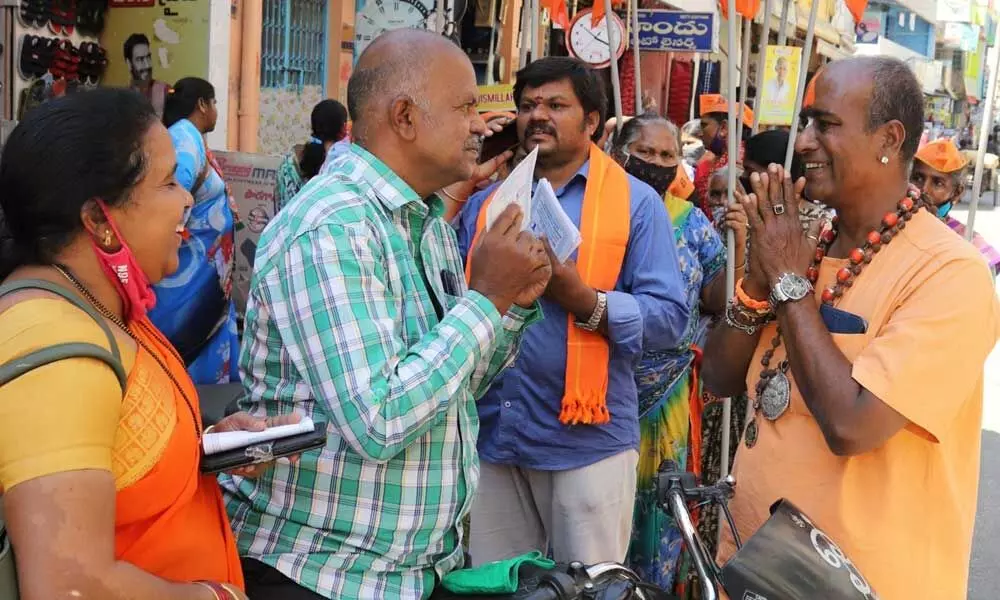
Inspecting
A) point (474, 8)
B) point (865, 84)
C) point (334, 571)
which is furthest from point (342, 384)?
point (474, 8)

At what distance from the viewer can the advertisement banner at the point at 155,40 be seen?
854 cm

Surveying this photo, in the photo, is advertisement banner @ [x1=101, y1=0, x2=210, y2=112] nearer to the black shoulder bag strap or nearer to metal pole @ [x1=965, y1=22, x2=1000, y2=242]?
metal pole @ [x1=965, y1=22, x2=1000, y2=242]

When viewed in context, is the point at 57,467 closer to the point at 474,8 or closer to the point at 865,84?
the point at 865,84

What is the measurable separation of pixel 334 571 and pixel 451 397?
1.29 ft

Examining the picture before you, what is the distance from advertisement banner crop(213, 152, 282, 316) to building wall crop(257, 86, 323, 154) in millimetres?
2357

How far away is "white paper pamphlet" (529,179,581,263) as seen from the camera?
2.78 metres

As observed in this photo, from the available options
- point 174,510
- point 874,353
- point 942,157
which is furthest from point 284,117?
point 174,510

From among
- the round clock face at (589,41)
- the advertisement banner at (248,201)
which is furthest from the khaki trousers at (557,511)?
the round clock face at (589,41)

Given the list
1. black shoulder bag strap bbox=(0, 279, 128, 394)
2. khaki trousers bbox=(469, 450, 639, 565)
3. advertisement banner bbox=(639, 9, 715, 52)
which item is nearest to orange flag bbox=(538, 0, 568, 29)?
Result: advertisement banner bbox=(639, 9, 715, 52)

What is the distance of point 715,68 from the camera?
19875 mm

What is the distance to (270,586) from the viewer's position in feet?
6.43

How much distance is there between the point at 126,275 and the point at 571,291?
1670mm

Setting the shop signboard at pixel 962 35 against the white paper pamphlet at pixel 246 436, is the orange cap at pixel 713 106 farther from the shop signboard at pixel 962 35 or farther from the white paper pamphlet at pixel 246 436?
the shop signboard at pixel 962 35

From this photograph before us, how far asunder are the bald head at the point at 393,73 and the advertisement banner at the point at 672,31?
6140 mm
